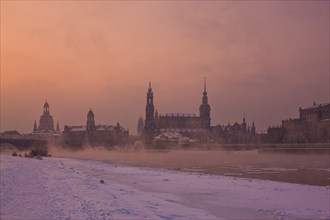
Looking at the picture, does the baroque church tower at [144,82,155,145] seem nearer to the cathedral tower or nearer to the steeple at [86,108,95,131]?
the steeple at [86,108,95,131]

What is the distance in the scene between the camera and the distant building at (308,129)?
100400mm

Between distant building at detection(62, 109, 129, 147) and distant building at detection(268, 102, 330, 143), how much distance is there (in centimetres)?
5777

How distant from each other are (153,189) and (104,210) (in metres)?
8.64

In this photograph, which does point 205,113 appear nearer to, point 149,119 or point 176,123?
point 176,123

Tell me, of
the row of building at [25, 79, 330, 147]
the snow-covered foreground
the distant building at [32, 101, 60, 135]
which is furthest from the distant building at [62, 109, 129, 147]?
the snow-covered foreground

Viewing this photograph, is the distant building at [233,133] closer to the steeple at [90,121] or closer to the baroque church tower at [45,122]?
the steeple at [90,121]

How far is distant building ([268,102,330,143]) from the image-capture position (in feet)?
329

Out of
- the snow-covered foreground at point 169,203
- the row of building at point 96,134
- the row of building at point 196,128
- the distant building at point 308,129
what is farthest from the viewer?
the row of building at point 96,134

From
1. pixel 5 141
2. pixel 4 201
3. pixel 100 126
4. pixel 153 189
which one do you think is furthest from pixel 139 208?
pixel 100 126

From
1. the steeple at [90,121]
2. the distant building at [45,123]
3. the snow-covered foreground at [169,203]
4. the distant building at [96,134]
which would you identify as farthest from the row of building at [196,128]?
the snow-covered foreground at [169,203]

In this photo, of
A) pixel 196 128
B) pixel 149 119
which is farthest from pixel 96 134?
pixel 196 128

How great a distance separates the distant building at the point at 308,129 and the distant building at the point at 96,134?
57.8 meters

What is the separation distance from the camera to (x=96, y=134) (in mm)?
165125

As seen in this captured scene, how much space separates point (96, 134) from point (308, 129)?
278 ft
